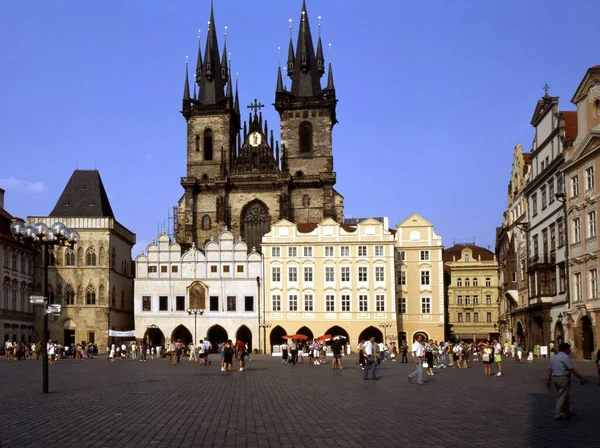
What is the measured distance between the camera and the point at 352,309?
75.1 meters

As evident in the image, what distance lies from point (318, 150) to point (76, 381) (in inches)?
2553

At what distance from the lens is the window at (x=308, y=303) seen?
75.3 meters

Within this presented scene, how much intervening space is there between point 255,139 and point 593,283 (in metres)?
54.0

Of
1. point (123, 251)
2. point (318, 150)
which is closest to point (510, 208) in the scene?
point (318, 150)

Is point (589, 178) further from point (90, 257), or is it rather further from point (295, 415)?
point (90, 257)

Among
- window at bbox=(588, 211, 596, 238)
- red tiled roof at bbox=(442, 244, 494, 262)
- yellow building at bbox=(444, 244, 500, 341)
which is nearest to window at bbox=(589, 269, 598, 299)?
window at bbox=(588, 211, 596, 238)

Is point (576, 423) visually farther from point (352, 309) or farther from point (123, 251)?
point (123, 251)

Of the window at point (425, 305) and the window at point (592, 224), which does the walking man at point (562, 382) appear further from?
the window at point (425, 305)

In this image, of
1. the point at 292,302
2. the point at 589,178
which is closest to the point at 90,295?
the point at 292,302

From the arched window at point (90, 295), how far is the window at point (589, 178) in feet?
155

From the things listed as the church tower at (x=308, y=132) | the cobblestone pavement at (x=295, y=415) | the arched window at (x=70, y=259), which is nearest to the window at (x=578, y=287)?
the cobblestone pavement at (x=295, y=415)

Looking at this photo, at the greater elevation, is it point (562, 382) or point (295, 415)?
point (562, 382)

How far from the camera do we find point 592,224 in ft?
152

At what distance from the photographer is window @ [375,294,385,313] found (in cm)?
7506
